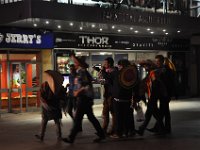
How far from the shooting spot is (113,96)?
1004 cm

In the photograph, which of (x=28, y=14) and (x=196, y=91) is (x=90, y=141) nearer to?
(x=28, y=14)

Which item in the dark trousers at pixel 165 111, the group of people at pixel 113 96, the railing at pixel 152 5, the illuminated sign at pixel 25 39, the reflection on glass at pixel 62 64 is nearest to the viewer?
the group of people at pixel 113 96

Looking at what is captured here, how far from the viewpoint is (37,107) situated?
59.5 feet

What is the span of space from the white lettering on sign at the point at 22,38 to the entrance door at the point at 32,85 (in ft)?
3.35

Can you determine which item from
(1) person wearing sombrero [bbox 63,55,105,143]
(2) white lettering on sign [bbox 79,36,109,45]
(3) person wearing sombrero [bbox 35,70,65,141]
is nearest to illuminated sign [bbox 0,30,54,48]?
(2) white lettering on sign [bbox 79,36,109,45]

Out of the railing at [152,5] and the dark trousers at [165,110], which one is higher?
the railing at [152,5]

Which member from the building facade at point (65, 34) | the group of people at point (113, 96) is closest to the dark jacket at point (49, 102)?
the group of people at point (113, 96)

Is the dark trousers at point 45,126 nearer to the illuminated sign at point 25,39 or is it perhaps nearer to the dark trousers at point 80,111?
the dark trousers at point 80,111

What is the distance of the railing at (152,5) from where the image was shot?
60.4 feet

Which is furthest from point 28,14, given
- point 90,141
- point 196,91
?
point 196,91

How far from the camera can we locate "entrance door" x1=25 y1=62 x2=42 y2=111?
17.8 meters

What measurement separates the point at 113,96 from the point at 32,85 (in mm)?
8561

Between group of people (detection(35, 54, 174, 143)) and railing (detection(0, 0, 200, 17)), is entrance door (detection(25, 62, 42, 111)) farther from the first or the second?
group of people (detection(35, 54, 174, 143))

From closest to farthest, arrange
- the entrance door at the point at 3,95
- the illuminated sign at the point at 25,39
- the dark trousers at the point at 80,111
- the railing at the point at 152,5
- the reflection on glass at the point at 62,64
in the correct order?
the dark trousers at the point at 80,111, the illuminated sign at the point at 25,39, the entrance door at the point at 3,95, the railing at the point at 152,5, the reflection on glass at the point at 62,64
